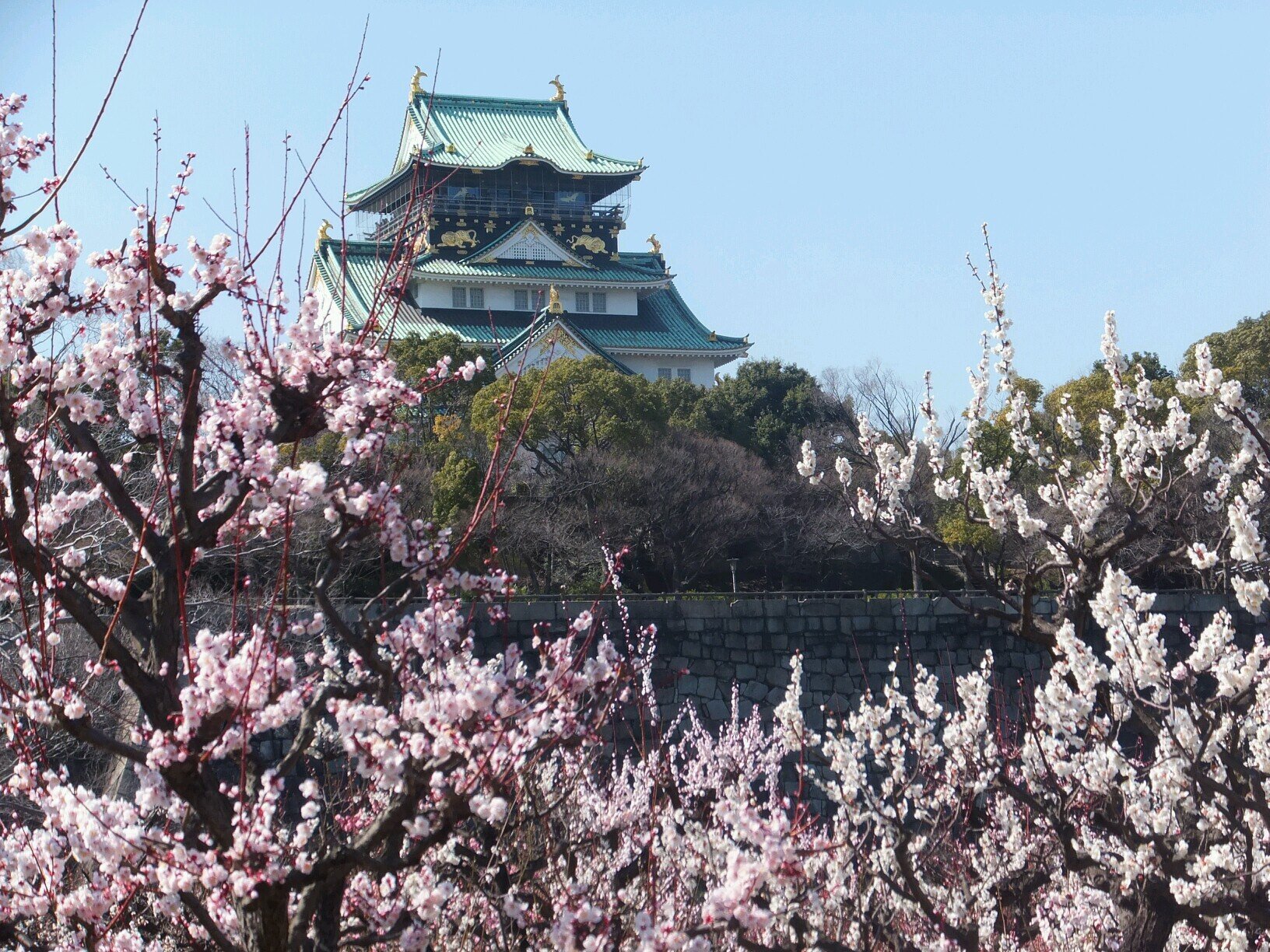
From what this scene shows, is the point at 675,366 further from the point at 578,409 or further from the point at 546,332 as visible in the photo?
the point at 578,409

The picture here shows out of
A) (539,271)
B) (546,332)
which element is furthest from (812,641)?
(539,271)

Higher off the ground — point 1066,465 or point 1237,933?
point 1066,465

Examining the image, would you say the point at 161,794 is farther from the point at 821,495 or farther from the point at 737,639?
the point at 821,495

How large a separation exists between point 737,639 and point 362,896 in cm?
1047

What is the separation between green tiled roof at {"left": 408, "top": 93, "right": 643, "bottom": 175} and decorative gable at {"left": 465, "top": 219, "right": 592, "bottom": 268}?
213 cm

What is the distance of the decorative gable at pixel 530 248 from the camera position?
34594mm

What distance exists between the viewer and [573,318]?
1355 inches

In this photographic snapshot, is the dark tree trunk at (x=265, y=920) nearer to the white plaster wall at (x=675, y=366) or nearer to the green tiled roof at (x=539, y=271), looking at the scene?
the green tiled roof at (x=539, y=271)

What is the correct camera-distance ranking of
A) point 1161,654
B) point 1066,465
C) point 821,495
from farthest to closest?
1. point 821,495
2. point 1066,465
3. point 1161,654

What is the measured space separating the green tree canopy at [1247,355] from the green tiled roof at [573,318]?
489 inches

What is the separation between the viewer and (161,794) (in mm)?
2939

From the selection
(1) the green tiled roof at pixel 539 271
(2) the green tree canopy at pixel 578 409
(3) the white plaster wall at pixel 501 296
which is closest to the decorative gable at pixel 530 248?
(1) the green tiled roof at pixel 539 271

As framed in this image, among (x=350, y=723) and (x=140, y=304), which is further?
(x=140, y=304)

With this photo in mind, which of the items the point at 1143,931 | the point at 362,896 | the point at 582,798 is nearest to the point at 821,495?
the point at 582,798
